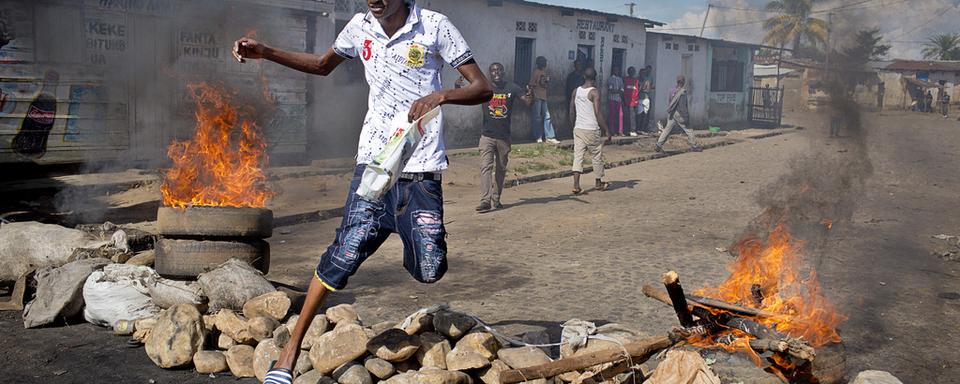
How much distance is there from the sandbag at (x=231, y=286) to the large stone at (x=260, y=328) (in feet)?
1.72

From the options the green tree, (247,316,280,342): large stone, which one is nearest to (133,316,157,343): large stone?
(247,316,280,342): large stone

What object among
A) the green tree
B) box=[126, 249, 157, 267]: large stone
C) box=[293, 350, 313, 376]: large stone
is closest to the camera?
box=[293, 350, 313, 376]: large stone

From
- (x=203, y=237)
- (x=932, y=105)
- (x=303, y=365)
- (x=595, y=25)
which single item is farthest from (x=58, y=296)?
(x=932, y=105)

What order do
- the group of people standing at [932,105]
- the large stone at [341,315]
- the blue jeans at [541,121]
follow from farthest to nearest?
1. the group of people standing at [932,105]
2. the blue jeans at [541,121]
3. the large stone at [341,315]

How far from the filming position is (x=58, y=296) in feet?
17.6

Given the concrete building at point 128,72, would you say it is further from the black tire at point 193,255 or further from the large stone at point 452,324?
the large stone at point 452,324

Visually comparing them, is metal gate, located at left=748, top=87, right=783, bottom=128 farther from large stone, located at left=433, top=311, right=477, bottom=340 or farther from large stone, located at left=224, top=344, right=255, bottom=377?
large stone, located at left=224, top=344, right=255, bottom=377

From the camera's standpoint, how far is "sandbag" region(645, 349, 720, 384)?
137 inches

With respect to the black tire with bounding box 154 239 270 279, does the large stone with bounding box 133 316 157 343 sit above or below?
below

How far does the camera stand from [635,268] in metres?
7.42

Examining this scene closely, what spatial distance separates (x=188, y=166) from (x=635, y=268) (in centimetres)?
405

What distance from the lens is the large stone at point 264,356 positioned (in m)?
4.36

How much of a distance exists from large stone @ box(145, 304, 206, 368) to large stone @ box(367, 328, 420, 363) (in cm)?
112

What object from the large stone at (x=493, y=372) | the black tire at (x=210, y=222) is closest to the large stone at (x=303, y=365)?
the large stone at (x=493, y=372)
